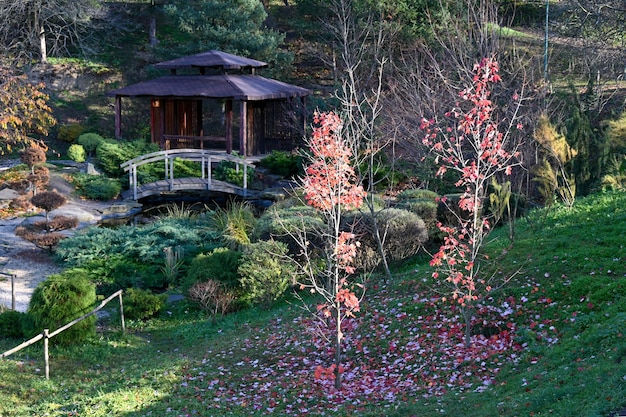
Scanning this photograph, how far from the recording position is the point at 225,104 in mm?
26609

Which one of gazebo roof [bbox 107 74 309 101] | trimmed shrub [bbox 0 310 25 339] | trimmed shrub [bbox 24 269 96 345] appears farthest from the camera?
gazebo roof [bbox 107 74 309 101]

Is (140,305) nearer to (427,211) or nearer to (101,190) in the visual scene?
(427,211)

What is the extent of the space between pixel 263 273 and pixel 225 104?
1551 centimetres

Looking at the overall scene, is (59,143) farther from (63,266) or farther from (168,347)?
(168,347)

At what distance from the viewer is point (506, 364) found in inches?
308

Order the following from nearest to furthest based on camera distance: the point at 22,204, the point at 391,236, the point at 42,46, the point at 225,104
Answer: the point at 391,236 < the point at 22,204 < the point at 225,104 < the point at 42,46

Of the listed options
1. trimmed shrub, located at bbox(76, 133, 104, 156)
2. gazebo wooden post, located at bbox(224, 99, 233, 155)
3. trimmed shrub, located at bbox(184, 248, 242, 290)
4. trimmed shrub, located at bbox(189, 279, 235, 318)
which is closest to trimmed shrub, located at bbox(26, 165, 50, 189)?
trimmed shrub, located at bbox(76, 133, 104, 156)

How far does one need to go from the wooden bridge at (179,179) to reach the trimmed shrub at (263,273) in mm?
9780

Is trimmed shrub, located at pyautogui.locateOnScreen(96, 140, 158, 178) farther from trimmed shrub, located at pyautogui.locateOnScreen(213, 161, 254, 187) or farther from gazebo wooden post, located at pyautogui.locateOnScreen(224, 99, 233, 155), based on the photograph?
gazebo wooden post, located at pyautogui.locateOnScreen(224, 99, 233, 155)

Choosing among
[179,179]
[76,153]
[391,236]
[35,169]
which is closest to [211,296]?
[391,236]

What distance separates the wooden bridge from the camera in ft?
70.3

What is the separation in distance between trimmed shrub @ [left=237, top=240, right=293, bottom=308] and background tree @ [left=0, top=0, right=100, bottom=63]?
22.7m

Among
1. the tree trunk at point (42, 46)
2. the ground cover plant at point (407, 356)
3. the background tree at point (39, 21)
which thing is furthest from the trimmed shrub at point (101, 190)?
the tree trunk at point (42, 46)

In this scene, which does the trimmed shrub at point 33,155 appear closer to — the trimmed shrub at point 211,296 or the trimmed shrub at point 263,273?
the trimmed shrub at point 211,296
